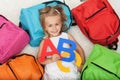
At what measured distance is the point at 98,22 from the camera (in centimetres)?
200

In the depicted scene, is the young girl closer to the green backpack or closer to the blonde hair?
the blonde hair

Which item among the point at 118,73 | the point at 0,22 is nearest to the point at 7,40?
the point at 0,22

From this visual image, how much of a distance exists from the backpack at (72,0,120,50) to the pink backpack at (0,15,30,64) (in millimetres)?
422

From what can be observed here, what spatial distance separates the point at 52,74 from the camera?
6.09 ft

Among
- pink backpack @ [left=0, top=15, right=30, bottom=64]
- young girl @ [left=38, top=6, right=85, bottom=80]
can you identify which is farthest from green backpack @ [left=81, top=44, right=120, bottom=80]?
pink backpack @ [left=0, top=15, right=30, bottom=64]

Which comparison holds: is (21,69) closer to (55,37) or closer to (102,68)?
(55,37)

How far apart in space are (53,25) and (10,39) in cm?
31

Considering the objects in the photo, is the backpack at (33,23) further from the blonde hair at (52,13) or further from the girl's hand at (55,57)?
the girl's hand at (55,57)

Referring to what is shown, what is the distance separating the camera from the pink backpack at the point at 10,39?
1891 millimetres

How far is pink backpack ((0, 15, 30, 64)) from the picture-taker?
6.20 ft

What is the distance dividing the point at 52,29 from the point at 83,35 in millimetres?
300

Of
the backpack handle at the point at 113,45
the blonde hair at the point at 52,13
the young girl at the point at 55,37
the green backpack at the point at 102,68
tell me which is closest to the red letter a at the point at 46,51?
the young girl at the point at 55,37

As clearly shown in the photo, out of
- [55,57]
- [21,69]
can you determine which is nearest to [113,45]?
[55,57]

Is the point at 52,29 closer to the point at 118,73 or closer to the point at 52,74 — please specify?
the point at 52,74
